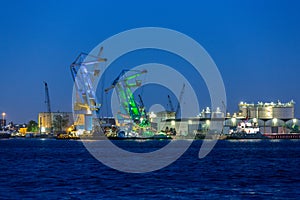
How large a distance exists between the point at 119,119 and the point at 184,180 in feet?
415

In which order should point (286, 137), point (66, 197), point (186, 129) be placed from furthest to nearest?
point (186, 129), point (286, 137), point (66, 197)

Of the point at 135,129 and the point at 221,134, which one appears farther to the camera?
the point at 221,134

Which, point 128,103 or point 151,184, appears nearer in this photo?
point 151,184

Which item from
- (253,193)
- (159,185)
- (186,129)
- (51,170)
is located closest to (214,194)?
(253,193)

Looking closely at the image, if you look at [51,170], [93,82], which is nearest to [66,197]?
[51,170]

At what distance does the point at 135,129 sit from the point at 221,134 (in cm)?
3149

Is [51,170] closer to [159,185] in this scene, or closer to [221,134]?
[159,185]

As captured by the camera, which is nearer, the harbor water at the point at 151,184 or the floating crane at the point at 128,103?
the harbor water at the point at 151,184

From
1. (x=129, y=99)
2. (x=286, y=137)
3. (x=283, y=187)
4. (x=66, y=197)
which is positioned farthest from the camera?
(x=286, y=137)

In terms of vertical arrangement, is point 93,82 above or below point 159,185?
above

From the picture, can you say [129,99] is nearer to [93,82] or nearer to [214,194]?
[93,82]

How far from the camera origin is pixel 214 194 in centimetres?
2652

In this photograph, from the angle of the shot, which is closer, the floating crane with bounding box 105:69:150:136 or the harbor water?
the harbor water

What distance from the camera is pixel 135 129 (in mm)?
160250
